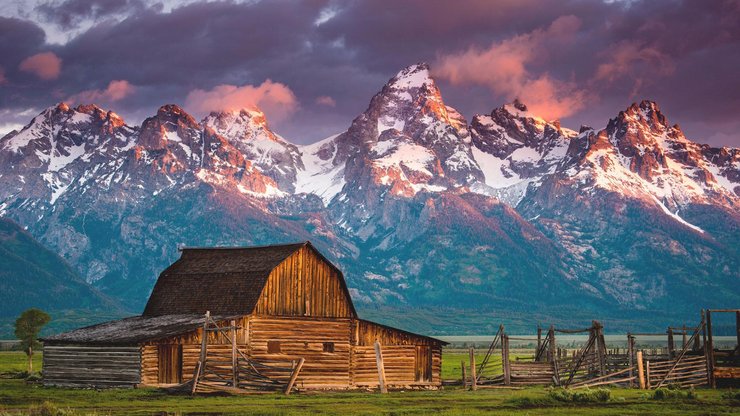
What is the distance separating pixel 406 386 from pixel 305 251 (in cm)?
1141

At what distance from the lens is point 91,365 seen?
66.8m

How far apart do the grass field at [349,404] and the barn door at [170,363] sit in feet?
9.74

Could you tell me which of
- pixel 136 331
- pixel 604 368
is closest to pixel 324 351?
pixel 136 331

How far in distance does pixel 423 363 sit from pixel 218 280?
15.6m

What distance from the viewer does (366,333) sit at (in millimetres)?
74938

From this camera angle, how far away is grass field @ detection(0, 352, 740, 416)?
47125mm

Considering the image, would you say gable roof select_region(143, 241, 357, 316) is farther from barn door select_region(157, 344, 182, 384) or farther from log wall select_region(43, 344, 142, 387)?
log wall select_region(43, 344, 142, 387)

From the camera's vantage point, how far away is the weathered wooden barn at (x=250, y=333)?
→ 6544 centimetres

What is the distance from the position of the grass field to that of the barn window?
26.4 ft

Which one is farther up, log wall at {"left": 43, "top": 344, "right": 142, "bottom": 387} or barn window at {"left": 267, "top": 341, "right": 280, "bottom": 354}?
barn window at {"left": 267, "top": 341, "right": 280, "bottom": 354}

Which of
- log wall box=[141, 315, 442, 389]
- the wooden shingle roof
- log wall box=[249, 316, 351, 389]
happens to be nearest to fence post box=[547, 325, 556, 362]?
log wall box=[141, 315, 442, 389]

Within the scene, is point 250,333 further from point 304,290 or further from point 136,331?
point 136,331

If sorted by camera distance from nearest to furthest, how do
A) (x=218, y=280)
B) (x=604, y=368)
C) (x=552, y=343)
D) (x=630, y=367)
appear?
(x=630, y=367)
(x=604, y=368)
(x=552, y=343)
(x=218, y=280)

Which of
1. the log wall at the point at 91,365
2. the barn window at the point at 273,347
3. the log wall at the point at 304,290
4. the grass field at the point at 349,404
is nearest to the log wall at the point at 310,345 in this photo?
the barn window at the point at 273,347
